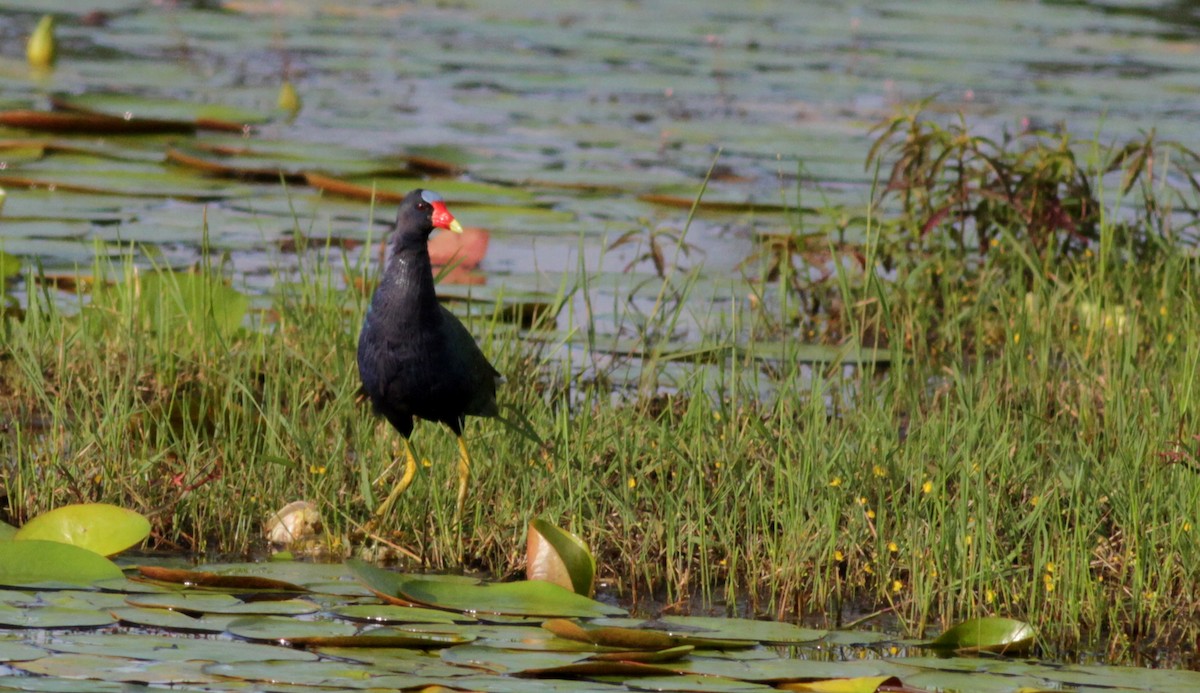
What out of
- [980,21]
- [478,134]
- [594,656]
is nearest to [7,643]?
[594,656]

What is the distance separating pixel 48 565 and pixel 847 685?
165 centimetres

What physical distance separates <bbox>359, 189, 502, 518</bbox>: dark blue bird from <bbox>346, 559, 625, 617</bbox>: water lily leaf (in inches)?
17.2

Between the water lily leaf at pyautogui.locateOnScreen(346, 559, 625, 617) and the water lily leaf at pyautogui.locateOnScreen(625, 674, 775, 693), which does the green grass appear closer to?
the water lily leaf at pyautogui.locateOnScreen(346, 559, 625, 617)

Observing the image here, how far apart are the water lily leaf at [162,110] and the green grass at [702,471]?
3.68m

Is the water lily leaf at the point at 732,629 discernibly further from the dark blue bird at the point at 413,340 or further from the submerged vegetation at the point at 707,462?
the dark blue bird at the point at 413,340

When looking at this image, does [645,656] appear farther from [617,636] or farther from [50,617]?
[50,617]

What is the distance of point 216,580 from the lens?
3.57 meters

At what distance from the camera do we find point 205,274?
4.96 metres

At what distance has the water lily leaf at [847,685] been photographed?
10.1 feet

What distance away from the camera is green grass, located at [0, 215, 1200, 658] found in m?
3.77

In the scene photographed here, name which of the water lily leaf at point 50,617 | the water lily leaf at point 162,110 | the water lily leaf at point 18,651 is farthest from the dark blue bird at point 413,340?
the water lily leaf at point 162,110

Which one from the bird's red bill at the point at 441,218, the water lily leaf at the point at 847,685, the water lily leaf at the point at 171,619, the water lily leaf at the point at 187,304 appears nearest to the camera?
the water lily leaf at the point at 847,685

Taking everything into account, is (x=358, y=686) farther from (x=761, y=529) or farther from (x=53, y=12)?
(x=53, y=12)

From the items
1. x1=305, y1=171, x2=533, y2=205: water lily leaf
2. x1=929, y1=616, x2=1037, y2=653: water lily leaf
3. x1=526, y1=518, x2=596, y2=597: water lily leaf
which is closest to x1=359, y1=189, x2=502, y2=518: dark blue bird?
x1=526, y1=518, x2=596, y2=597: water lily leaf
